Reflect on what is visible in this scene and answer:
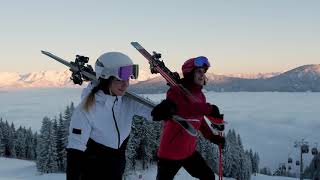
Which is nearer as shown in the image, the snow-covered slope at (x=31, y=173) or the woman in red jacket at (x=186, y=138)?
the woman in red jacket at (x=186, y=138)

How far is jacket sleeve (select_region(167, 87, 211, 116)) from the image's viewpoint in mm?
6989

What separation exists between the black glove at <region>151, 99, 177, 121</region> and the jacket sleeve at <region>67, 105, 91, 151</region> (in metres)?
1.23

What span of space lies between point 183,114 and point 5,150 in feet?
286

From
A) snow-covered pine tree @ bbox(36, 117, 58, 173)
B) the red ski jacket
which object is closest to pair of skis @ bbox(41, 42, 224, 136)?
the red ski jacket

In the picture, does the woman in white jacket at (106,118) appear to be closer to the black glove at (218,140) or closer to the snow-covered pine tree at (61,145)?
the black glove at (218,140)

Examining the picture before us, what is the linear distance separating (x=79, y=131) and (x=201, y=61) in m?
2.84

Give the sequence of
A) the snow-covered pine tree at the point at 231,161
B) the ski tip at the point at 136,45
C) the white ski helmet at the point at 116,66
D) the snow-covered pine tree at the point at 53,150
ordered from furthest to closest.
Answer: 1. the snow-covered pine tree at the point at 231,161
2. the snow-covered pine tree at the point at 53,150
3. the ski tip at the point at 136,45
4. the white ski helmet at the point at 116,66

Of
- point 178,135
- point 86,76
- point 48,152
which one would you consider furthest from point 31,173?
point 86,76

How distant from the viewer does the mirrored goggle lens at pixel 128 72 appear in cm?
545

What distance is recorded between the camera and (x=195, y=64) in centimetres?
741

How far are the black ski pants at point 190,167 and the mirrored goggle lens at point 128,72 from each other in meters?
2.40

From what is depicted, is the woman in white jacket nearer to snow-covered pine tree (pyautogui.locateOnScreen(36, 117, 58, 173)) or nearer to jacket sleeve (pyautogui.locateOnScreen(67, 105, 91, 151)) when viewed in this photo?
jacket sleeve (pyautogui.locateOnScreen(67, 105, 91, 151))

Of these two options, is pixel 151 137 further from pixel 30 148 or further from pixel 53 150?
pixel 30 148

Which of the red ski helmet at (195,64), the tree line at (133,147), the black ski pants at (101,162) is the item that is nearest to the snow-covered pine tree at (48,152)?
the tree line at (133,147)
